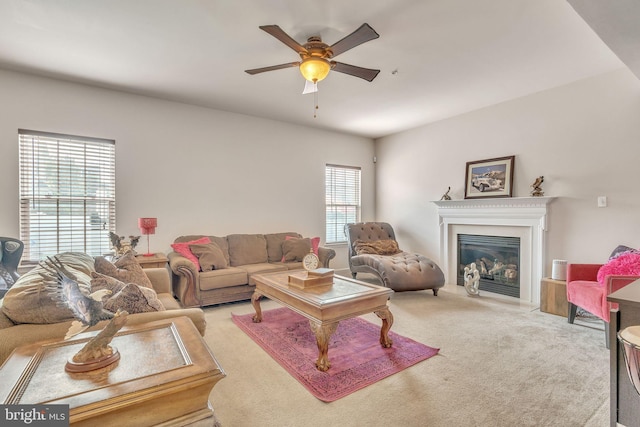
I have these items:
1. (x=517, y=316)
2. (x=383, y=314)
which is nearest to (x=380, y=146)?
(x=517, y=316)

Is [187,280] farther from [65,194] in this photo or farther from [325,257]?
[325,257]

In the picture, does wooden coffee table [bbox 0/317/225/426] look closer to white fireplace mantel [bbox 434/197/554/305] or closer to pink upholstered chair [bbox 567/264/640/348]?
pink upholstered chair [bbox 567/264/640/348]

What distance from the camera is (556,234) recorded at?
3.82 m

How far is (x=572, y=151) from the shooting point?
12.1 ft

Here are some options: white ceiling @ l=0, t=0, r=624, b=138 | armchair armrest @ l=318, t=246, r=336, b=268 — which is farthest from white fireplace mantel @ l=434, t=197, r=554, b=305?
armchair armrest @ l=318, t=246, r=336, b=268

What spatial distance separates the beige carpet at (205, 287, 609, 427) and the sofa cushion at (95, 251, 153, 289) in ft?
2.96

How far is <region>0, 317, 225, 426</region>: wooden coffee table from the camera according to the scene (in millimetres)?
921

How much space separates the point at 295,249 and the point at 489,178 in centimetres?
307

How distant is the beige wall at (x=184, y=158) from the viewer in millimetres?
3392

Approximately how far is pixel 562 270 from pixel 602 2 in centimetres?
276

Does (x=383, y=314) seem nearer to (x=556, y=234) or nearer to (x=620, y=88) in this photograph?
(x=556, y=234)

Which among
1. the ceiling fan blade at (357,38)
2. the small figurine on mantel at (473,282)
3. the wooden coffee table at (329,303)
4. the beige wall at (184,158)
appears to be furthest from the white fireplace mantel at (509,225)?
the ceiling fan blade at (357,38)

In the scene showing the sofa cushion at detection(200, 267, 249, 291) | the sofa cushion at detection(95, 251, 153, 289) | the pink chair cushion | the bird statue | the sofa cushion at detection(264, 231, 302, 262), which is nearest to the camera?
the bird statue

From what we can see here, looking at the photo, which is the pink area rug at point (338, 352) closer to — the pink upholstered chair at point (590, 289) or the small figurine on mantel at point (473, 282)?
the pink upholstered chair at point (590, 289)
